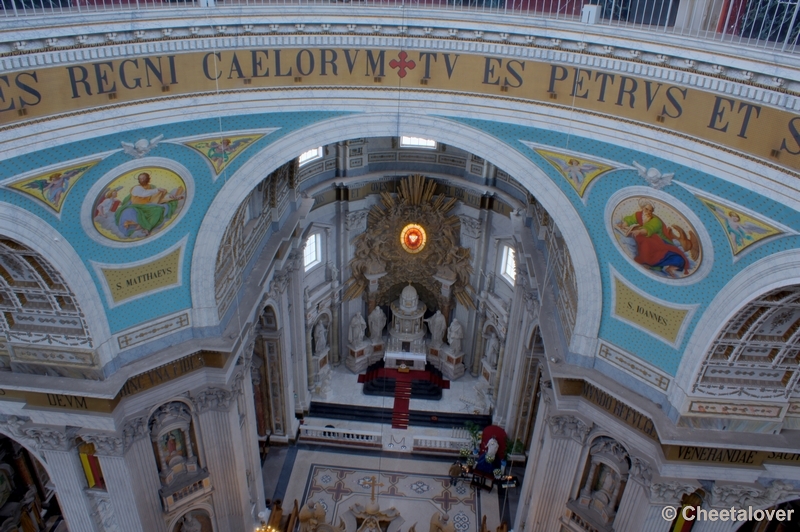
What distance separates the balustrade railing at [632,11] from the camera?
9.48m

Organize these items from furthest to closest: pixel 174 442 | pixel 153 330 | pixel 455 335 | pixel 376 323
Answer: pixel 376 323 < pixel 455 335 < pixel 174 442 < pixel 153 330

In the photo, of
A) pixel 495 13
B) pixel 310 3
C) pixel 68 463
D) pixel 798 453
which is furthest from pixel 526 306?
pixel 68 463

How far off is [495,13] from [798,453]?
9608 millimetres

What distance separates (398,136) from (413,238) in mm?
9464

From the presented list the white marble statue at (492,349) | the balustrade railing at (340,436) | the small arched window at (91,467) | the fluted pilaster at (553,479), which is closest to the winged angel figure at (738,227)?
the fluted pilaster at (553,479)

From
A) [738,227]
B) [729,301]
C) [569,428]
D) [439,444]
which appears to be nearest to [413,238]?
[439,444]

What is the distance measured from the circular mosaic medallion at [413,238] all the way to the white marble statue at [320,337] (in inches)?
163

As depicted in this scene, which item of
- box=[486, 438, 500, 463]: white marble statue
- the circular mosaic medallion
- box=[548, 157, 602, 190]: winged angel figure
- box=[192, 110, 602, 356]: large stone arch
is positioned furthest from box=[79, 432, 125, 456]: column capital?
the circular mosaic medallion

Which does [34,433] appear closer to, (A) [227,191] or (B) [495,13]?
(A) [227,191]

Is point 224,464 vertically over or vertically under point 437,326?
over

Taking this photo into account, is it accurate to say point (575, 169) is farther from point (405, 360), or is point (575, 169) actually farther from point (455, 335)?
point (405, 360)

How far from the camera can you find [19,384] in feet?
38.7

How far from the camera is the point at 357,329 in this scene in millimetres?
23297

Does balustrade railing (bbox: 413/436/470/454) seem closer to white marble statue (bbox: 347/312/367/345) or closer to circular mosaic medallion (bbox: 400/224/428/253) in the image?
white marble statue (bbox: 347/312/367/345)
